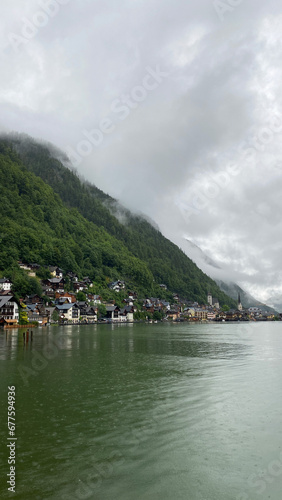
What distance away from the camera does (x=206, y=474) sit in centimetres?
1205

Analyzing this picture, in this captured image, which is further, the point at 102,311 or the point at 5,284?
the point at 102,311

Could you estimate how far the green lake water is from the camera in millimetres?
11023

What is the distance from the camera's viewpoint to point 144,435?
600 inches

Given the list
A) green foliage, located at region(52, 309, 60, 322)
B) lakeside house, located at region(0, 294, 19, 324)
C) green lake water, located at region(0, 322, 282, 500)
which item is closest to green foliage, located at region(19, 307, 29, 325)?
lakeside house, located at region(0, 294, 19, 324)

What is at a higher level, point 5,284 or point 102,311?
point 5,284

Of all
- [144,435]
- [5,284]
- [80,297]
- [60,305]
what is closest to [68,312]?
[60,305]

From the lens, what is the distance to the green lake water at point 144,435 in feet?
36.2

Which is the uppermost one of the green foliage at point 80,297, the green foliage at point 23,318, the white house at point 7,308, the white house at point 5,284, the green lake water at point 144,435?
the white house at point 5,284

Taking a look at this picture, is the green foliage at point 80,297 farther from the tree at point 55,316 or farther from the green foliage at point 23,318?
the green foliage at point 23,318

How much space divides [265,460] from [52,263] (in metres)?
179

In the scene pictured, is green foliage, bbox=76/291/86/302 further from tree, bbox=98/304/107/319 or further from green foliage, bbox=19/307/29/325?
green foliage, bbox=19/307/29/325

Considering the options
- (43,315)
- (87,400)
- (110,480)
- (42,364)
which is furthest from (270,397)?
(43,315)

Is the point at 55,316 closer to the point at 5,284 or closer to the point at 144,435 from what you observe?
the point at 5,284

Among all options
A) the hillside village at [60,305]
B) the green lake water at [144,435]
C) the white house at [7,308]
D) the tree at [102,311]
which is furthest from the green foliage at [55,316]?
the green lake water at [144,435]
